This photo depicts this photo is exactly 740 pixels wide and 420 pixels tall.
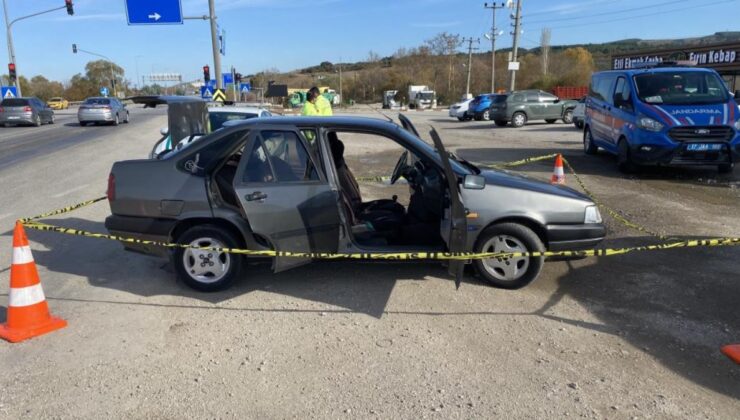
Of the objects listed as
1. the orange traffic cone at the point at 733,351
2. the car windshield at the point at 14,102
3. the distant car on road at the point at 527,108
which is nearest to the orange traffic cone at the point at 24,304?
the orange traffic cone at the point at 733,351

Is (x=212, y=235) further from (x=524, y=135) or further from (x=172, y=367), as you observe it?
(x=524, y=135)

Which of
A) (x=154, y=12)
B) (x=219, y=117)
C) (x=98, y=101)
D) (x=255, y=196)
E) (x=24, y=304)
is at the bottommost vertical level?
(x=24, y=304)

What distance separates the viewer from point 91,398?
3.33 meters

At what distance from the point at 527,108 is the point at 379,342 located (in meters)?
24.6

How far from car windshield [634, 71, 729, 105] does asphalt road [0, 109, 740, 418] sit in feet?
17.3

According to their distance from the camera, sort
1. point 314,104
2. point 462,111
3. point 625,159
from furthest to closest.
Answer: point 462,111
point 314,104
point 625,159

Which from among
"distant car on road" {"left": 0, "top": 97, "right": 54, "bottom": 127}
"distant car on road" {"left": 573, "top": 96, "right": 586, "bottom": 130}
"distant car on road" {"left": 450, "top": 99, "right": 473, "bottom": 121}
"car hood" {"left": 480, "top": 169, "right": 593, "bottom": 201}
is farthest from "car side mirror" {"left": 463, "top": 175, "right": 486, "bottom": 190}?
"distant car on road" {"left": 0, "top": 97, "right": 54, "bottom": 127}

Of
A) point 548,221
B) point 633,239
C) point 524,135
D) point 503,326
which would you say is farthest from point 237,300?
point 524,135

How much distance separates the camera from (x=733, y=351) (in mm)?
3762

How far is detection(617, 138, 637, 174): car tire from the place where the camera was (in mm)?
11234

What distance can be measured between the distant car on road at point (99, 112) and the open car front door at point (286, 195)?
26333mm

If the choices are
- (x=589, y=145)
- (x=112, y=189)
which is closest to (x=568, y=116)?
(x=589, y=145)

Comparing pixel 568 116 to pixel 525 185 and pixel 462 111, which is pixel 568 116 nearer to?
pixel 462 111

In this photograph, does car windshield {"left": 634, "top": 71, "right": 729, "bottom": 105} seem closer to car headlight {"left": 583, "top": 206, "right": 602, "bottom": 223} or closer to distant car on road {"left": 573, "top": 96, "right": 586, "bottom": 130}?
car headlight {"left": 583, "top": 206, "right": 602, "bottom": 223}
